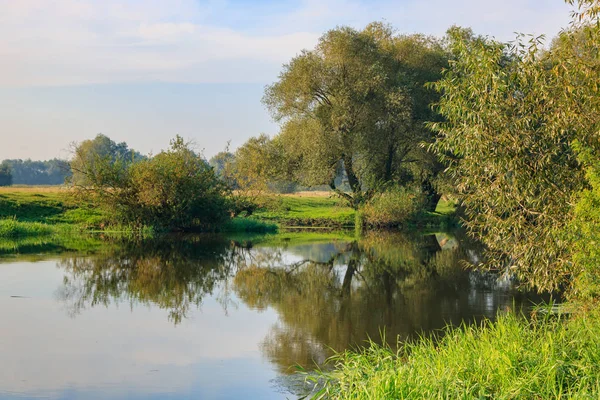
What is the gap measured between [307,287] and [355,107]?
24480 millimetres

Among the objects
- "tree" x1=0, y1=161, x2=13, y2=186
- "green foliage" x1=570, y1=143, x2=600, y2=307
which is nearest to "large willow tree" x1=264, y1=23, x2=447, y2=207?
"green foliage" x1=570, y1=143, x2=600, y2=307

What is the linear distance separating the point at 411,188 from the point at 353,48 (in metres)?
9.99

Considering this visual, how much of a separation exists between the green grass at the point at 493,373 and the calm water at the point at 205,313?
1.95 metres

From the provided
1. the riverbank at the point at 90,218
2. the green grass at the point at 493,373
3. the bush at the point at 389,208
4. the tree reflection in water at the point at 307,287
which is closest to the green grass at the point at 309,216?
the riverbank at the point at 90,218

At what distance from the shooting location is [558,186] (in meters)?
12.8

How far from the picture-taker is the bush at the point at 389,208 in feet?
143

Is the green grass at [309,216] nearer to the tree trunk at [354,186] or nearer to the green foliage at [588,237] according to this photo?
the tree trunk at [354,186]

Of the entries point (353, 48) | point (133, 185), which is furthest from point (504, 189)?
point (353, 48)

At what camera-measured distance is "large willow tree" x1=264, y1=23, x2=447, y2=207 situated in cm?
4297

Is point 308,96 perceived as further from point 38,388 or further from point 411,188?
point 38,388

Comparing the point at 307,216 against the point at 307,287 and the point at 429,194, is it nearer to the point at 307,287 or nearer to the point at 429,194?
the point at 429,194

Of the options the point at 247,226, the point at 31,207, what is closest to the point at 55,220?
the point at 31,207

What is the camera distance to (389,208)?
1715 inches

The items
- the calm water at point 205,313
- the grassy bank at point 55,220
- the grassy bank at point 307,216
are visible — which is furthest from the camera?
the grassy bank at point 307,216
